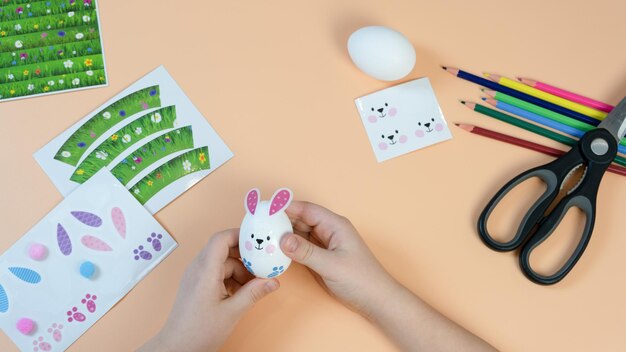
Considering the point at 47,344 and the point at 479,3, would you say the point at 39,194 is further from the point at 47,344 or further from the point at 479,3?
the point at 479,3

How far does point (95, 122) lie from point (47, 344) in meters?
0.35

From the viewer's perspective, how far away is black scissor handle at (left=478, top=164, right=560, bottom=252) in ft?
2.59

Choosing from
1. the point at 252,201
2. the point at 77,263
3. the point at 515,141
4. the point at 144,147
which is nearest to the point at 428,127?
the point at 515,141

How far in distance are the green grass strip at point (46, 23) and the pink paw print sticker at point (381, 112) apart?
1.64 feet

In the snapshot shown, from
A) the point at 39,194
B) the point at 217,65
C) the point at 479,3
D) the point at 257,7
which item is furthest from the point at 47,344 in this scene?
the point at 479,3

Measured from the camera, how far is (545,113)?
34.0 inches

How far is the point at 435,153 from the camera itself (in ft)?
2.81

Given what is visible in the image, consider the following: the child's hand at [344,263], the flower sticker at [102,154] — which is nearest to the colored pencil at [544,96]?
the child's hand at [344,263]

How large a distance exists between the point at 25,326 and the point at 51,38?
47 cm

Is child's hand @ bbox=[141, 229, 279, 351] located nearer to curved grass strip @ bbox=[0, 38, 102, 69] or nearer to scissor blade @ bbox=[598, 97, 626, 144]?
curved grass strip @ bbox=[0, 38, 102, 69]

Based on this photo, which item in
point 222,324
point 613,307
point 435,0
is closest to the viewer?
point 222,324

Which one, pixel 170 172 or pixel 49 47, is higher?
pixel 49 47

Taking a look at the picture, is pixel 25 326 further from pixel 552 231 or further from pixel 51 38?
pixel 552 231

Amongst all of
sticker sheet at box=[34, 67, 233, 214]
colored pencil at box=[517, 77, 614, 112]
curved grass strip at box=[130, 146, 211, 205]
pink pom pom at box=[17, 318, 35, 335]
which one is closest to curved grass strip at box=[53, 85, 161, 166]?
sticker sheet at box=[34, 67, 233, 214]
